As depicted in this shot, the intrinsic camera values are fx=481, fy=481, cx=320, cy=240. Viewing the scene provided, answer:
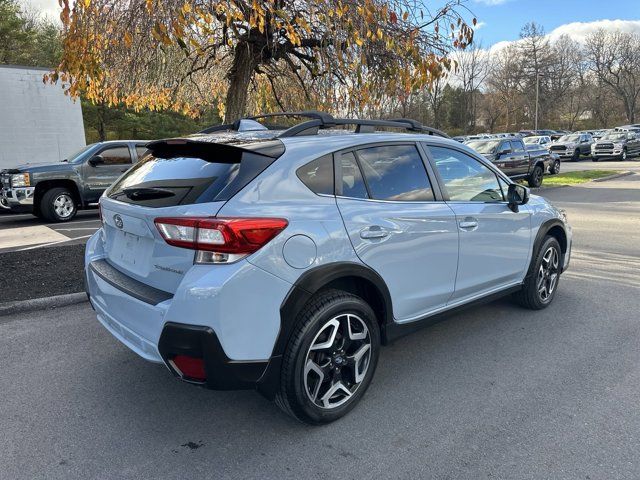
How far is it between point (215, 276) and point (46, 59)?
3751 cm

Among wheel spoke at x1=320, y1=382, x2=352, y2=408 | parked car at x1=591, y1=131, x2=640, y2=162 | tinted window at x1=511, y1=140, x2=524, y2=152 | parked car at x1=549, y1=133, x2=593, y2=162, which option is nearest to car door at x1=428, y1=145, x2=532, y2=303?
wheel spoke at x1=320, y1=382, x2=352, y2=408

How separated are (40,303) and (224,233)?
11.3 feet

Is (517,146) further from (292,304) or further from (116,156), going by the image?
(292,304)

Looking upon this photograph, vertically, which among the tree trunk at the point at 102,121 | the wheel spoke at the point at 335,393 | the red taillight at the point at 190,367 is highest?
the tree trunk at the point at 102,121

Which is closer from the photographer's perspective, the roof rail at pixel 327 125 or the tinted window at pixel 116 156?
the roof rail at pixel 327 125

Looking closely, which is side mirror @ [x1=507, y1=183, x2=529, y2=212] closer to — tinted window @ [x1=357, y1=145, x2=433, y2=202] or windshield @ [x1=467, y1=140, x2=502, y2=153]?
tinted window @ [x1=357, y1=145, x2=433, y2=202]

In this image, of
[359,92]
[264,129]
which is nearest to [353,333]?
[264,129]

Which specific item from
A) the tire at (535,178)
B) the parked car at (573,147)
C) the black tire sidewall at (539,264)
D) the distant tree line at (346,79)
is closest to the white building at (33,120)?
the distant tree line at (346,79)

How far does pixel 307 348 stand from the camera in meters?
2.68

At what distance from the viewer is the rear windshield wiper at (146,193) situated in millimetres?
2793

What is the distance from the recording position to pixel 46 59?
108 ft

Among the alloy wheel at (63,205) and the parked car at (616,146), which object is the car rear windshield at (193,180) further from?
the parked car at (616,146)

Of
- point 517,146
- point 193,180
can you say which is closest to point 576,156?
point 517,146

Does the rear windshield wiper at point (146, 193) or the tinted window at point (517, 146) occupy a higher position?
the tinted window at point (517, 146)
